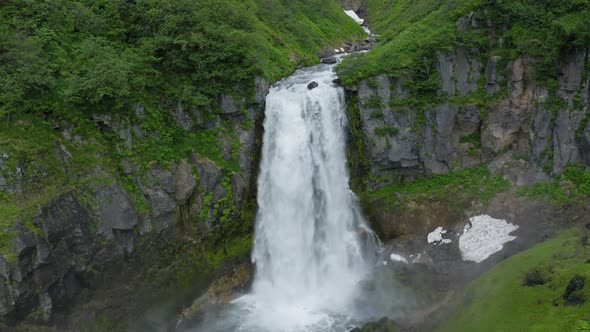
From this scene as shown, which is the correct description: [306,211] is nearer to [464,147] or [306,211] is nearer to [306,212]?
[306,212]

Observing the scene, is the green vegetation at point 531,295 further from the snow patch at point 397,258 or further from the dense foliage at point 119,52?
the dense foliage at point 119,52

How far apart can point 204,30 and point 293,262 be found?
1279 centimetres

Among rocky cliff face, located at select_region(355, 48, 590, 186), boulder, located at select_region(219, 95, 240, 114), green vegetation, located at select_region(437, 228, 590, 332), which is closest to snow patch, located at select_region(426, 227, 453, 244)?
green vegetation, located at select_region(437, 228, 590, 332)

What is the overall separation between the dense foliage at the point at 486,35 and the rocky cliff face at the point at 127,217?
23.7 feet

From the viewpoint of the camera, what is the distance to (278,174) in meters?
23.3

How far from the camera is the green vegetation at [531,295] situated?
48.2 ft

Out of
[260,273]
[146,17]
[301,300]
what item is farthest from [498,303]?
[146,17]

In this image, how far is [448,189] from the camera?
23922mm

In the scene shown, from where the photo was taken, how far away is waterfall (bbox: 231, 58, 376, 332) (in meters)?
22.4

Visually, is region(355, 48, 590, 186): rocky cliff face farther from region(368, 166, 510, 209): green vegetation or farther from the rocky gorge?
region(368, 166, 510, 209): green vegetation

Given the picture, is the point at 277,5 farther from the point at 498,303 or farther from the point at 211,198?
the point at 498,303

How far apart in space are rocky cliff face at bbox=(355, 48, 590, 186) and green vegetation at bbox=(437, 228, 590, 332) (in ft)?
18.8

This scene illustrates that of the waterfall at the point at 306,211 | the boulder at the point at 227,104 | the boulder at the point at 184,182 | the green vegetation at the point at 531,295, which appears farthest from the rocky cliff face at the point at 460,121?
the boulder at the point at 184,182

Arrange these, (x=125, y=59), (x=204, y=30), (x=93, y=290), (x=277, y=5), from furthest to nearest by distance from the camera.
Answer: (x=277, y=5) < (x=204, y=30) < (x=125, y=59) < (x=93, y=290)
